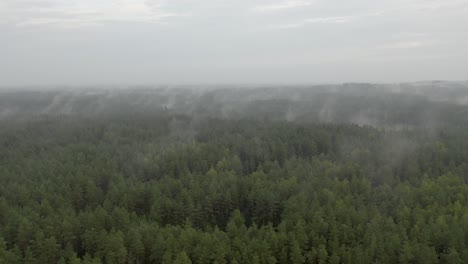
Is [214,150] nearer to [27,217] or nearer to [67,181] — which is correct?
[67,181]

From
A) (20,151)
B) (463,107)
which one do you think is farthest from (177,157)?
(463,107)

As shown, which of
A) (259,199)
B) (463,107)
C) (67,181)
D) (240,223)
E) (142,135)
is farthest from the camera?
(463,107)

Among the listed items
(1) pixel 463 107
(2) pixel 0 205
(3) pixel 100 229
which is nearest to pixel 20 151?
(2) pixel 0 205

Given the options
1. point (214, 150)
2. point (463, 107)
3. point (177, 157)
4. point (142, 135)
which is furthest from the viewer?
point (463, 107)

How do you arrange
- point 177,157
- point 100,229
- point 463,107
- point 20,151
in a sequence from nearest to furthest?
1. point 100,229
2. point 177,157
3. point 20,151
4. point 463,107

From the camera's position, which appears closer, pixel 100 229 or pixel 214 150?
pixel 100 229

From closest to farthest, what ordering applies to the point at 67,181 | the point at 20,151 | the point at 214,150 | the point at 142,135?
1. the point at 67,181
2. the point at 214,150
3. the point at 20,151
4. the point at 142,135

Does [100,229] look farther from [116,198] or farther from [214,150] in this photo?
[214,150]

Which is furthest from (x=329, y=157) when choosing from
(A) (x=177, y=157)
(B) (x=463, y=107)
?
(B) (x=463, y=107)

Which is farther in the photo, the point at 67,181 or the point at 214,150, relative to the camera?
the point at 214,150
